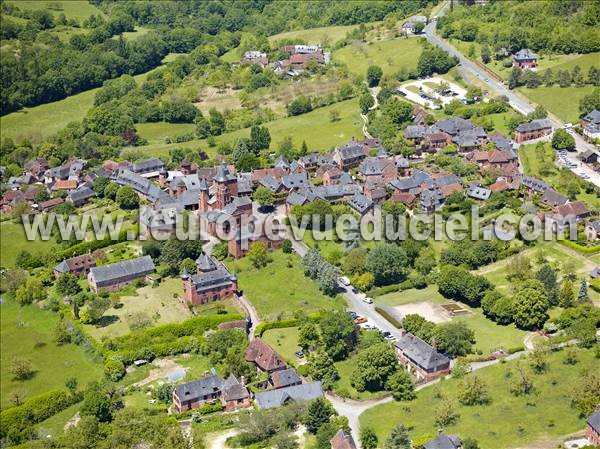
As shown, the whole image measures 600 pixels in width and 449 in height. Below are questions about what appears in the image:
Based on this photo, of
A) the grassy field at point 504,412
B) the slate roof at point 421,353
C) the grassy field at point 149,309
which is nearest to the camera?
the grassy field at point 504,412

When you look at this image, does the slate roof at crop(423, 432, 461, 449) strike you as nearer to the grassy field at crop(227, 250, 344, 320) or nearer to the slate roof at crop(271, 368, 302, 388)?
the slate roof at crop(271, 368, 302, 388)

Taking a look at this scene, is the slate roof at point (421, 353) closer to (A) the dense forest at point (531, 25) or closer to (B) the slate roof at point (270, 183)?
(B) the slate roof at point (270, 183)

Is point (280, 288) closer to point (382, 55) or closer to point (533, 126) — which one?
point (533, 126)

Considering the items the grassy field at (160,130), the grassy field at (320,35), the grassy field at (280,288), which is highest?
the grassy field at (320,35)

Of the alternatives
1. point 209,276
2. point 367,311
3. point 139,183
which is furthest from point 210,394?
point 139,183

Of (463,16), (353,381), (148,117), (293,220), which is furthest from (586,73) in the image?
(353,381)

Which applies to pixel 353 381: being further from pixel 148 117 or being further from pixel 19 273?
pixel 148 117

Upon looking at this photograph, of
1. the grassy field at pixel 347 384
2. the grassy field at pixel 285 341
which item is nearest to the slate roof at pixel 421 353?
the grassy field at pixel 347 384
